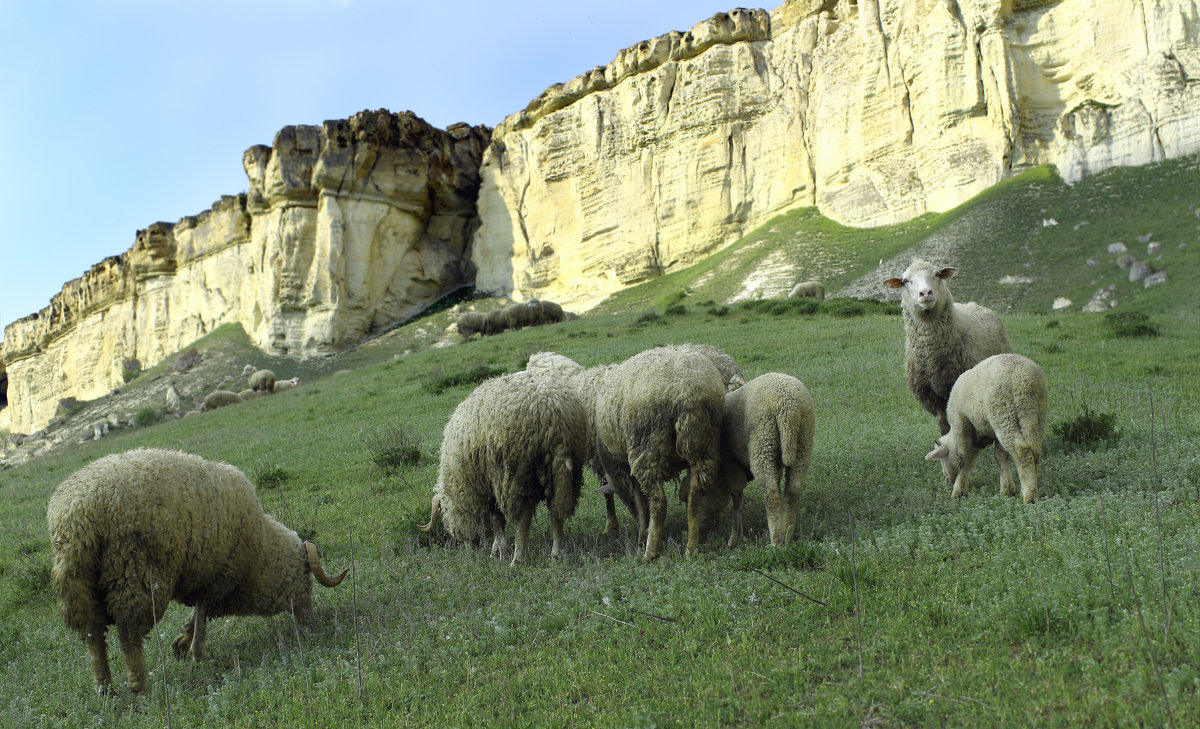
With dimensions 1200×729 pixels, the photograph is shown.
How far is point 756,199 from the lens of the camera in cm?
5425

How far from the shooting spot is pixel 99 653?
5.41 m

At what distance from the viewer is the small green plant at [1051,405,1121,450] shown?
9034 mm

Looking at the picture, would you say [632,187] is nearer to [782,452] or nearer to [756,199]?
[756,199]

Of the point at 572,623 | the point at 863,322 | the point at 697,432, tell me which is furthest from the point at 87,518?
the point at 863,322

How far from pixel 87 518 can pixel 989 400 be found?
7486 mm

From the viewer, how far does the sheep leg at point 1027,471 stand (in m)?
6.80

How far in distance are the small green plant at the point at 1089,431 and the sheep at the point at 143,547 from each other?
29.9ft

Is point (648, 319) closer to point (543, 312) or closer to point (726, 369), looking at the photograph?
point (543, 312)

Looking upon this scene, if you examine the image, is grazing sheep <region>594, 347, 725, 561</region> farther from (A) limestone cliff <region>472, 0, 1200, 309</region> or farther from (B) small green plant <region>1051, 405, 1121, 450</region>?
(A) limestone cliff <region>472, 0, 1200, 309</region>

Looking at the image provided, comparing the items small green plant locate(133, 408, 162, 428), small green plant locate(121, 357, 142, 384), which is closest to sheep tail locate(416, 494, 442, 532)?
small green plant locate(133, 408, 162, 428)

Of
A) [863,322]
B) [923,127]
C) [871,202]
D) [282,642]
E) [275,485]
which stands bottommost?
[282,642]

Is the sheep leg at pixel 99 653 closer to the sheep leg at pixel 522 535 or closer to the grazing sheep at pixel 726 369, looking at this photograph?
the sheep leg at pixel 522 535

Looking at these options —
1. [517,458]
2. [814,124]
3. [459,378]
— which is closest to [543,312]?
[459,378]

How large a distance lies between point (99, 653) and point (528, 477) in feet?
12.1
